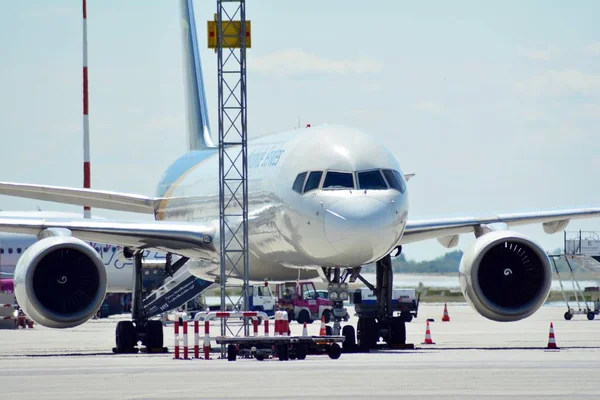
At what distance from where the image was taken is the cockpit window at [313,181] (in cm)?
2736

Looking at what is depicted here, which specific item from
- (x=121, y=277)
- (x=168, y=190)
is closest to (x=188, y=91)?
(x=168, y=190)

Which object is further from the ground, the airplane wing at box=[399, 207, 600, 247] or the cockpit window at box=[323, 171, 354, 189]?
the cockpit window at box=[323, 171, 354, 189]

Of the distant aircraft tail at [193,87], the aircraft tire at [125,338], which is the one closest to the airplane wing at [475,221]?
the aircraft tire at [125,338]

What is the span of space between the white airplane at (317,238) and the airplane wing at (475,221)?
1.1 inches

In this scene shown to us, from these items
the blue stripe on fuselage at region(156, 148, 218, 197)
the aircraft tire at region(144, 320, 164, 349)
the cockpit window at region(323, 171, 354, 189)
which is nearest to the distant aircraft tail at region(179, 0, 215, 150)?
the blue stripe on fuselage at region(156, 148, 218, 197)

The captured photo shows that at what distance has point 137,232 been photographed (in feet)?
99.5

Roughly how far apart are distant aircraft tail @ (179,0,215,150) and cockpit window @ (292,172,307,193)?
14543 mm

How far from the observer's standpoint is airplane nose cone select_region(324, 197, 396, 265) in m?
26.1

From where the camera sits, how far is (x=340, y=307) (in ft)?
89.2

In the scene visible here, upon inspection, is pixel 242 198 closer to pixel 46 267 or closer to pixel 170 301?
pixel 46 267

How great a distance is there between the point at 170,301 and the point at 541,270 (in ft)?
65.4

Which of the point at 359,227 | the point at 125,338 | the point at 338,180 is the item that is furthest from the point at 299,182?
the point at 125,338

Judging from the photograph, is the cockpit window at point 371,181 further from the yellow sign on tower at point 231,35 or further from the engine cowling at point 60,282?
the engine cowling at point 60,282

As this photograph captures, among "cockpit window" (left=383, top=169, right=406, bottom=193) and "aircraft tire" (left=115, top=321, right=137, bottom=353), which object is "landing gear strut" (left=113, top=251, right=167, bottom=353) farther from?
"cockpit window" (left=383, top=169, right=406, bottom=193)
